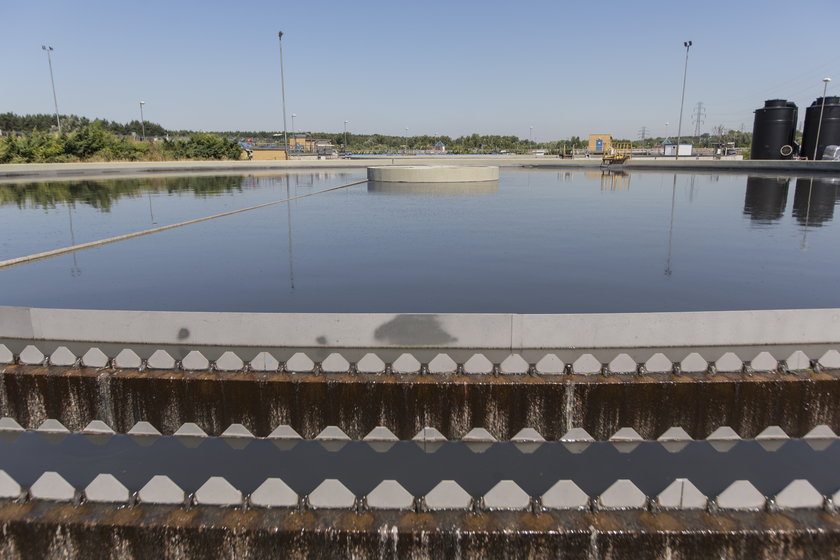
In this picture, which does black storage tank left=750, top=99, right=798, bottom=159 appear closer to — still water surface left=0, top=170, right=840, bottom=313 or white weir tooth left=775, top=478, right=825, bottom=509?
still water surface left=0, top=170, right=840, bottom=313

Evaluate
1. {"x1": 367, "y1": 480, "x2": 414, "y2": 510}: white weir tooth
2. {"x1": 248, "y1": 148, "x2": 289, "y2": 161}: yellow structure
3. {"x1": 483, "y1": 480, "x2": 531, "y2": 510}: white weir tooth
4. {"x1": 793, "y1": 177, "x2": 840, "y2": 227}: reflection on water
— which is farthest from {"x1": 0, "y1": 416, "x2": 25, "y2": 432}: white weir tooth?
{"x1": 248, "y1": 148, "x2": 289, "y2": 161}: yellow structure

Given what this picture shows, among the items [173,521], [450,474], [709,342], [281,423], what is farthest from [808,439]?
[173,521]

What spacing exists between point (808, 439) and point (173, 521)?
7967 millimetres

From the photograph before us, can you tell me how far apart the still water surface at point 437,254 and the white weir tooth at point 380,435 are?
3.56m

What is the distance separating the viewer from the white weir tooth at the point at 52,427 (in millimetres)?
7961

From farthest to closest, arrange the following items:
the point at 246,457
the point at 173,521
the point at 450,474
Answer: the point at 246,457
the point at 450,474
the point at 173,521

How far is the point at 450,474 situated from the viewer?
6691 mm

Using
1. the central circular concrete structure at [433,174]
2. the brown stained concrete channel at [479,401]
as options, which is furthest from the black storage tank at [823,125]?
the brown stained concrete channel at [479,401]

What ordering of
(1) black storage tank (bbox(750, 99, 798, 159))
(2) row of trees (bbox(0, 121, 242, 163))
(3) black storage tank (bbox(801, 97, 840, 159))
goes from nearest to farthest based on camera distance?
(3) black storage tank (bbox(801, 97, 840, 159)), (1) black storage tank (bbox(750, 99, 798, 159)), (2) row of trees (bbox(0, 121, 242, 163))

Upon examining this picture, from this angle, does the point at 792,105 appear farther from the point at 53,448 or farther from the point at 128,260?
the point at 53,448

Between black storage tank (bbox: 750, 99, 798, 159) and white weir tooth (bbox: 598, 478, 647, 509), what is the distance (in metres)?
61.3

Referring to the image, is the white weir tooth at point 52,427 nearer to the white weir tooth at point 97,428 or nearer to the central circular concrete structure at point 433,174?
the white weir tooth at point 97,428

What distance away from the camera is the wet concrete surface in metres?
6.51

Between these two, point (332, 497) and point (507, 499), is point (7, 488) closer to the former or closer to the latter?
Result: point (332, 497)
